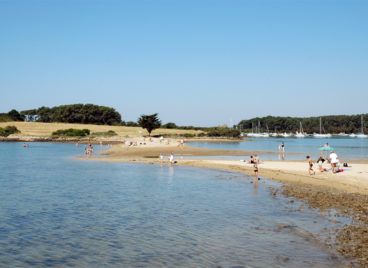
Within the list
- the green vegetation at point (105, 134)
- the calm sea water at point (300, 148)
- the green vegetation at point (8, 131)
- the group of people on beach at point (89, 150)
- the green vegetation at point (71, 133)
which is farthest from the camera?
the green vegetation at point (8, 131)

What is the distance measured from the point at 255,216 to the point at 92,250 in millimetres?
8655

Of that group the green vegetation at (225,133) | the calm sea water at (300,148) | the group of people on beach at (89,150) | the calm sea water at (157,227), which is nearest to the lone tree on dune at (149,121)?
the calm sea water at (300,148)

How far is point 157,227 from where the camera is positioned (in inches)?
739

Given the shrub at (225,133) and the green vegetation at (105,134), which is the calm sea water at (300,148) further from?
the shrub at (225,133)

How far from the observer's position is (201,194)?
28641mm

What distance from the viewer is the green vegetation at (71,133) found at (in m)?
150

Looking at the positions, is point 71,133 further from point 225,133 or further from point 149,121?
point 225,133

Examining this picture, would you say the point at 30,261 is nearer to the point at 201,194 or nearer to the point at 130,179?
the point at 201,194

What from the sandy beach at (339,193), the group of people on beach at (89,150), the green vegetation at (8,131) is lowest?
the sandy beach at (339,193)

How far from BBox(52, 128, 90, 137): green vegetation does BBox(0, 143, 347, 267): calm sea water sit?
390 feet

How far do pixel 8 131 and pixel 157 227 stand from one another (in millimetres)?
147284

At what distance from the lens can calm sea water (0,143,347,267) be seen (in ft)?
46.5

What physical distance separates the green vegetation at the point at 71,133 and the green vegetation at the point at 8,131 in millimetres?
14234

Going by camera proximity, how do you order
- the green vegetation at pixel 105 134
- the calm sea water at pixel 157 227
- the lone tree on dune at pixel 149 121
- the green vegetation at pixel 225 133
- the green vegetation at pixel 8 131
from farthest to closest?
1. the green vegetation at pixel 225 133
2. the green vegetation at pixel 8 131
3. the green vegetation at pixel 105 134
4. the lone tree on dune at pixel 149 121
5. the calm sea water at pixel 157 227
